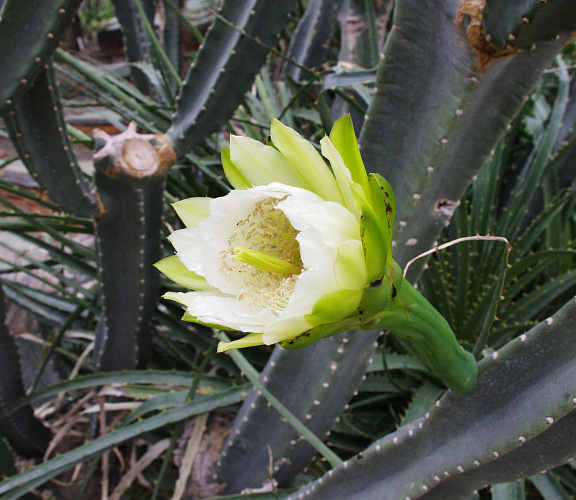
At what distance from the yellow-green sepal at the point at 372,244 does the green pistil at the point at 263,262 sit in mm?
67

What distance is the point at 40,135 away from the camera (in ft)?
2.51

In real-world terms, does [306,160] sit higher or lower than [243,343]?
higher

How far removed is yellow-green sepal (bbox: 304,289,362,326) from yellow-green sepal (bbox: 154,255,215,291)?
0.11m

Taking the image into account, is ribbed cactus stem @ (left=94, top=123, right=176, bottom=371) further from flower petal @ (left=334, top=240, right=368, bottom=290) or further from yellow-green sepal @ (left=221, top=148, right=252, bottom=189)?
flower petal @ (left=334, top=240, right=368, bottom=290)

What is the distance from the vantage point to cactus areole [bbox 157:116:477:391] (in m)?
0.29

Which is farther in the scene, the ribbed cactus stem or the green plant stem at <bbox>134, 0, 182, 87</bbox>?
the green plant stem at <bbox>134, 0, 182, 87</bbox>

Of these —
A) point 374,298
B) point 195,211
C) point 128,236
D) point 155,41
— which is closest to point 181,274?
point 195,211

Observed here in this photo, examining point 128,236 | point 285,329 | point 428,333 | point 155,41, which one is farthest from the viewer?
point 155,41

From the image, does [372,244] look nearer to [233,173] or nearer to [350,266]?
[350,266]

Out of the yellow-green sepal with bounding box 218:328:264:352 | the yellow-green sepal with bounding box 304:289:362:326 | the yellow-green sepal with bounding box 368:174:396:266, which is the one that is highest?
the yellow-green sepal with bounding box 368:174:396:266

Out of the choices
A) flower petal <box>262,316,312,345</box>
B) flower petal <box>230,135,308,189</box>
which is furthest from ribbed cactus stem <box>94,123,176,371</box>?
flower petal <box>262,316,312,345</box>

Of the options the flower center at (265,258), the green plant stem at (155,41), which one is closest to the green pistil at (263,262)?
the flower center at (265,258)

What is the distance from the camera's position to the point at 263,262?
0.32m

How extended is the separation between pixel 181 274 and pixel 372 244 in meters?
0.16
